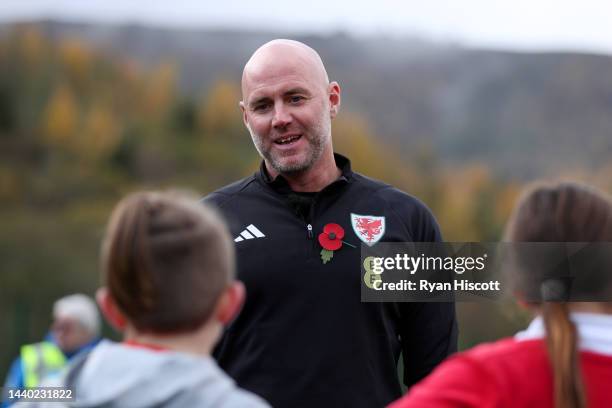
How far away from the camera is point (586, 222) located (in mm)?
1891

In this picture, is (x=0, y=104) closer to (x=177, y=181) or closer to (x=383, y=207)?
(x=177, y=181)

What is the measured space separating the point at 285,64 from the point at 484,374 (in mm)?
1767

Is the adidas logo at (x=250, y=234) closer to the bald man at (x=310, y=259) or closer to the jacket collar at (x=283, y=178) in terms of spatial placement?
the bald man at (x=310, y=259)

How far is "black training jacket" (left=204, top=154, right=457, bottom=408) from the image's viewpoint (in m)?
2.86

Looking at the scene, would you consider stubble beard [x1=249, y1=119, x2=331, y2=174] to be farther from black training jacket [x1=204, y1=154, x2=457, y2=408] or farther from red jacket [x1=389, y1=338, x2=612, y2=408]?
red jacket [x1=389, y1=338, x2=612, y2=408]

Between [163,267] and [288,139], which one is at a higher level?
[288,139]

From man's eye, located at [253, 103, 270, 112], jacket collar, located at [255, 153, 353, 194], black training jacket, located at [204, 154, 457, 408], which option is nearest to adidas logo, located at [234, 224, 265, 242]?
black training jacket, located at [204, 154, 457, 408]

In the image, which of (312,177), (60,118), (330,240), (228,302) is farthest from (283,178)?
(60,118)

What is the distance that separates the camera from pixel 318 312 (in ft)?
9.54

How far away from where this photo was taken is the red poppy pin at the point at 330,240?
9.84 feet

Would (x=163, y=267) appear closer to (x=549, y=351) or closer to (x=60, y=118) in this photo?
(x=549, y=351)

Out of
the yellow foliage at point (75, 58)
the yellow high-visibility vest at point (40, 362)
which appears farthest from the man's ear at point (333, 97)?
the yellow foliage at point (75, 58)

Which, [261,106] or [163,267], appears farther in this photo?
[261,106]

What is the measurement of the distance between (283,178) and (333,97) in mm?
451
